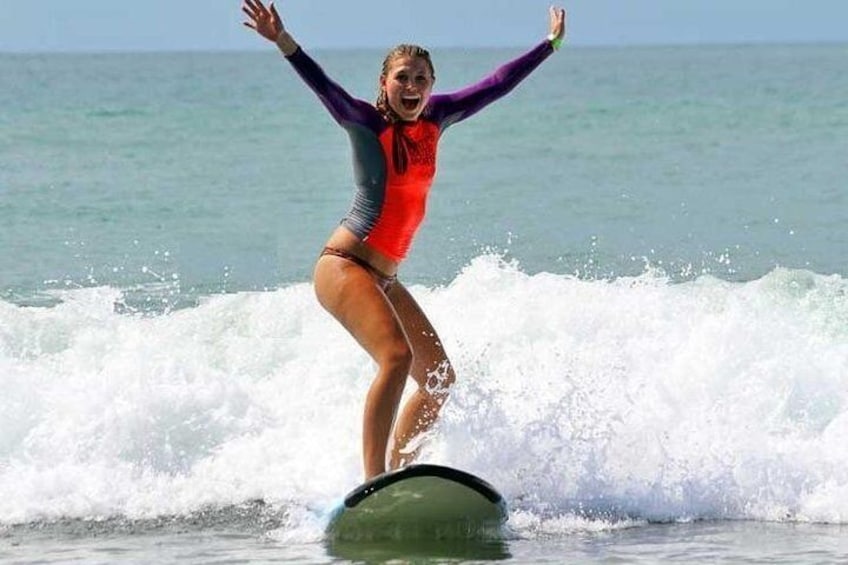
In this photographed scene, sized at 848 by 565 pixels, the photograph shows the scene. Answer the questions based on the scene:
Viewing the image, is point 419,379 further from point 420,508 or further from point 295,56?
point 295,56

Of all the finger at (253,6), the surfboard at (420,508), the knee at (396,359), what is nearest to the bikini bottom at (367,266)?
the knee at (396,359)

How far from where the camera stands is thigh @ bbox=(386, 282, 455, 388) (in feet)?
27.3

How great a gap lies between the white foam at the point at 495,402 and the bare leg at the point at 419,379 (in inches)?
8.4

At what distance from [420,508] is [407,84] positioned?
192cm

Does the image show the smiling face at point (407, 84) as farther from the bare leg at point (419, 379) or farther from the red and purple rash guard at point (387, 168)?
the bare leg at point (419, 379)

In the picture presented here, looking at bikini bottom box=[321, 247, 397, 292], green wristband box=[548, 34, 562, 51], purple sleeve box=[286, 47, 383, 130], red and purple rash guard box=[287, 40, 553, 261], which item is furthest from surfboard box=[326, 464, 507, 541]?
green wristband box=[548, 34, 562, 51]

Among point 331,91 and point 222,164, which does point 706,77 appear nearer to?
point 222,164

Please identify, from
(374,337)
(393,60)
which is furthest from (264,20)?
(374,337)

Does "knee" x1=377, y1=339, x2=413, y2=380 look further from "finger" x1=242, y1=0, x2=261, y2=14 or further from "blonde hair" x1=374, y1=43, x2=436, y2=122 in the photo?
"finger" x1=242, y1=0, x2=261, y2=14

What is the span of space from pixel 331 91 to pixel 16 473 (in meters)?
3.17

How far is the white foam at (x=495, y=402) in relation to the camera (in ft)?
29.3

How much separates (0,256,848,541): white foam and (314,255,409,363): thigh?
2.45ft

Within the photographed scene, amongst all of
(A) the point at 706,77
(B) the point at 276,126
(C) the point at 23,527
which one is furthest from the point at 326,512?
(A) the point at 706,77

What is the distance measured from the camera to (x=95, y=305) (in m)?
12.8
